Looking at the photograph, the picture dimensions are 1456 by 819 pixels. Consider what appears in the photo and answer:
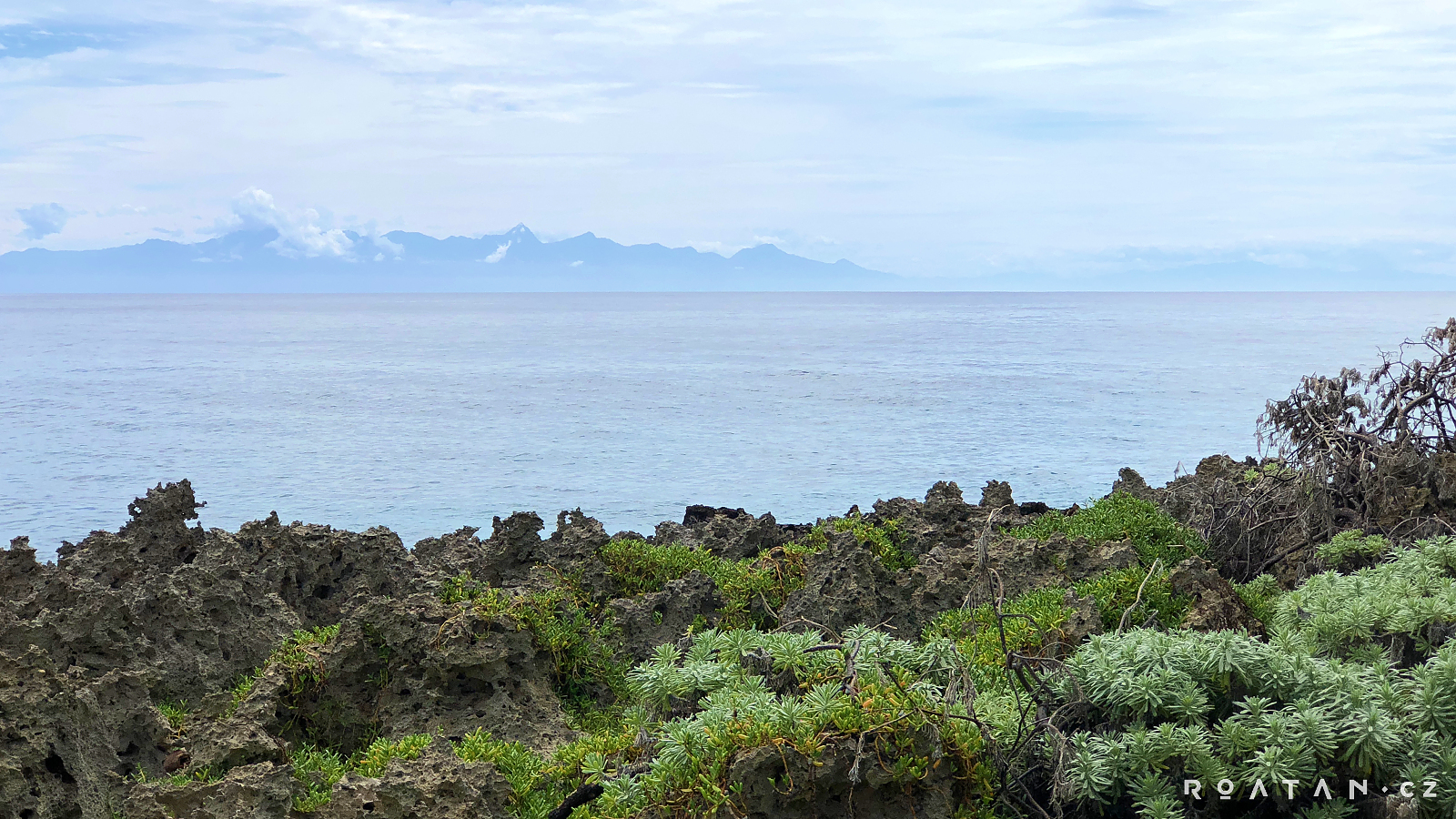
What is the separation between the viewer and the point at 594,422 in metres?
36.1

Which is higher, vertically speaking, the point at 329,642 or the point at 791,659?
the point at 791,659

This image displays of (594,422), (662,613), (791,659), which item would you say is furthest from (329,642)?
(594,422)

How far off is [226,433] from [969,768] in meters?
33.7

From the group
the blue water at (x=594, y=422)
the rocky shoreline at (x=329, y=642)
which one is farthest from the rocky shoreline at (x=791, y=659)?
the blue water at (x=594, y=422)

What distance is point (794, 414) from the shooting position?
38125mm

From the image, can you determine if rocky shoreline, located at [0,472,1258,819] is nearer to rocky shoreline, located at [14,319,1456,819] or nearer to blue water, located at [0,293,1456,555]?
rocky shoreline, located at [14,319,1456,819]

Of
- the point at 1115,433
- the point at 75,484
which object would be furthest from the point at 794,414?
the point at 75,484

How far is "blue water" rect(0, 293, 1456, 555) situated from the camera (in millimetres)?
23375

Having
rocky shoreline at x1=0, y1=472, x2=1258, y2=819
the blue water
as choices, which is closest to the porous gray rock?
rocky shoreline at x1=0, y1=472, x2=1258, y2=819

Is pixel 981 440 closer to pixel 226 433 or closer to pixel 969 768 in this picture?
pixel 226 433

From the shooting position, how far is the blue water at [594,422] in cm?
2338

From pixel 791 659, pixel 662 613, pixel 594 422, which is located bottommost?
pixel 594 422

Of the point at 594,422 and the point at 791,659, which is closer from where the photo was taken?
the point at 791,659

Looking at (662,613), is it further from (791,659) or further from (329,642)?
(791,659)
